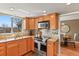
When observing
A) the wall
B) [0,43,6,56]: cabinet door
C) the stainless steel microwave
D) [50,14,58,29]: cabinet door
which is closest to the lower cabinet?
[0,43,6,56]: cabinet door

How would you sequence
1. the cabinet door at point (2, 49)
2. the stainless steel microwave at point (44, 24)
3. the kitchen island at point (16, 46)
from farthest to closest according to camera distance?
the stainless steel microwave at point (44, 24) → the kitchen island at point (16, 46) → the cabinet door at point (2, 49)

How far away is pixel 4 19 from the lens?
495 centimetres

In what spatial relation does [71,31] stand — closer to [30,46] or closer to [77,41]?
[77,41]

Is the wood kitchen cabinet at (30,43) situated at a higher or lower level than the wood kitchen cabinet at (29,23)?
lower

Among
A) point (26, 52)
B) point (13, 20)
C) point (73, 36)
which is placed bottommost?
point (26, 52)

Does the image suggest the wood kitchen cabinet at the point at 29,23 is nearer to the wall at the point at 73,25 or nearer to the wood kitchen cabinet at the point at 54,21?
the wood kitchen cabinet at the point at 54,21

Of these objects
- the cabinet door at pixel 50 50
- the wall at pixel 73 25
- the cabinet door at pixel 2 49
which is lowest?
the cabinet door at pixel 50 50

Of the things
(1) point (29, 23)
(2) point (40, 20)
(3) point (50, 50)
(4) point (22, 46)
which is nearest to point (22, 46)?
(4) point (22, 46)

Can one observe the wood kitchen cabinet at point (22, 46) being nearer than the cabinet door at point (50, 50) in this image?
No

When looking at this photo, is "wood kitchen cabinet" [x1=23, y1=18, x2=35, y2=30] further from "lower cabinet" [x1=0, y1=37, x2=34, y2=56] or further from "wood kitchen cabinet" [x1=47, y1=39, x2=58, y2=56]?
"wood kitchen cabinet" [x1=47, y1=39, x2=58, y2=56]

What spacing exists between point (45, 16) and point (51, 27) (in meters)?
0.74

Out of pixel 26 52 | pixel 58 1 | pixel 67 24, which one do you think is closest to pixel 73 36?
pixel 67 24

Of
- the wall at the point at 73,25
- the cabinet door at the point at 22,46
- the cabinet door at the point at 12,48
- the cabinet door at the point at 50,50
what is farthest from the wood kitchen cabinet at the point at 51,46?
the wall at the point at 73,25

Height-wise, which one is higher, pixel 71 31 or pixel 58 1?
pixel 58 1
